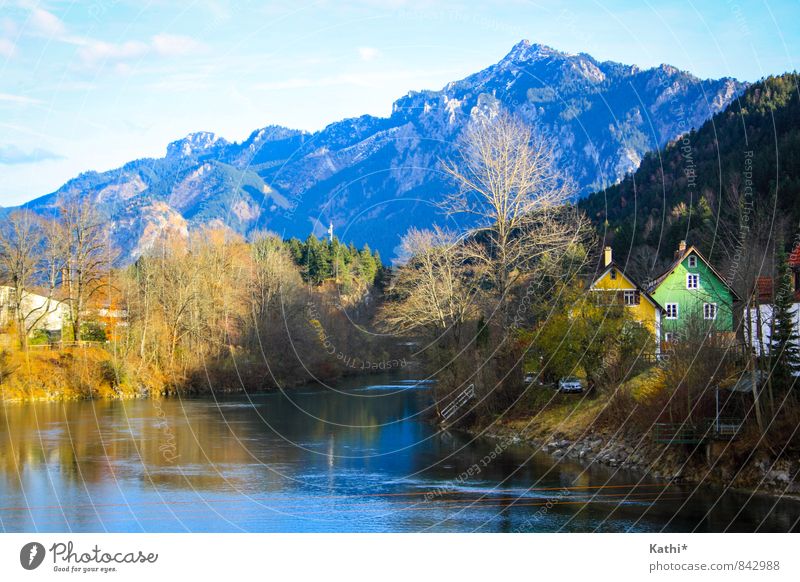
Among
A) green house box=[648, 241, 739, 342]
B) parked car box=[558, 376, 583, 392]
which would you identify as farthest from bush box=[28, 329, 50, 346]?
green house box=[648, 241, 739, 342]

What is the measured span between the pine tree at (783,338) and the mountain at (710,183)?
21.7m

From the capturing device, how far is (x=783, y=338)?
2625cm

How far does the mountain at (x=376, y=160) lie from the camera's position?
118688 millimetres

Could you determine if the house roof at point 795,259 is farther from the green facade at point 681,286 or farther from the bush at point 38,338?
the bush at point 38,338

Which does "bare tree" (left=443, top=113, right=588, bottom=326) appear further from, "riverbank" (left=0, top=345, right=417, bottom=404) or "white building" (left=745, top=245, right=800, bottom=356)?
"riverbank" (left=0, top=345, right=417, bottom=404)

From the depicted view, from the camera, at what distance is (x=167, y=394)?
177 ft

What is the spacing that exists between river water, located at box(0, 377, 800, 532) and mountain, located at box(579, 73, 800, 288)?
23806mm

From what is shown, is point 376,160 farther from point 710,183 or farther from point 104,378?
point 104,378

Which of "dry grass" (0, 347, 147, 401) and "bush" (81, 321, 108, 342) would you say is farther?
"bush" (81, 321, 108, 342)

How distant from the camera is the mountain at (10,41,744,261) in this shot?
118688 mm

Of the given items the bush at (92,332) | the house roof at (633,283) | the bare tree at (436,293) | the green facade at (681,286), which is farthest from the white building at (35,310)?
the green facade at (681,286)
